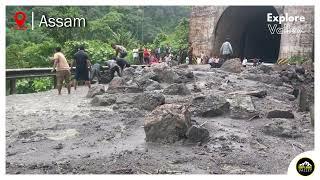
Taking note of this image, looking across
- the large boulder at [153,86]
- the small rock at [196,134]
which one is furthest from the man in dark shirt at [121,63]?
the small rock at [196,134]

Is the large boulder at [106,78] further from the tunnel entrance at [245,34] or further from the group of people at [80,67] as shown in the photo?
the tunnel entrance at [245,34]

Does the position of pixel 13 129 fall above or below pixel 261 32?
below

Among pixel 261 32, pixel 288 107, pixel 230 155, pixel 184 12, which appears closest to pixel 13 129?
pixel 230 155

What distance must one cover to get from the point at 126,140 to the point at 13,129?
1784 mm

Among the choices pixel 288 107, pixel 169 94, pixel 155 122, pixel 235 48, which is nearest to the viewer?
pixel 155 122

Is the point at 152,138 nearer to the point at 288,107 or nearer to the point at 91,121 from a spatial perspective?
the point at 91,121

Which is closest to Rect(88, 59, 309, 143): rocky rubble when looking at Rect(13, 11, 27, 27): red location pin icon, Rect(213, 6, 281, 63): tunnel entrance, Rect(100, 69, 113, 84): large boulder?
Rect(100, 69, 113, 84): large boulder

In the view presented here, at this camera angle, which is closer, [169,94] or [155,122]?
[155,122]

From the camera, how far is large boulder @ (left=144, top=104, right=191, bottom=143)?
5410 mm

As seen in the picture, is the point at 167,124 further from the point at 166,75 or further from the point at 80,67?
the point at 80,67

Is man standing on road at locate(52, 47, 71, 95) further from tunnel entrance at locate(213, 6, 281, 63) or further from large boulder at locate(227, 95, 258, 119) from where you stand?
tunnel entrance at locate(213, 6, 281, 63)

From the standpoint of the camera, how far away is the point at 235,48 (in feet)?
70.1

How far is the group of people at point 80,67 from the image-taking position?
10297 millimetres

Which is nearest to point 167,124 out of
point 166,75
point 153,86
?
point 153,86
